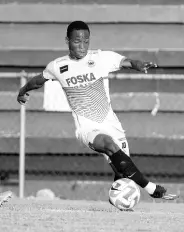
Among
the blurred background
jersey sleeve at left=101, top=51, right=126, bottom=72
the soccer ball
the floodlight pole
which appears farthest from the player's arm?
the blurred background

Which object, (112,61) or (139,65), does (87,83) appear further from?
(139,65)

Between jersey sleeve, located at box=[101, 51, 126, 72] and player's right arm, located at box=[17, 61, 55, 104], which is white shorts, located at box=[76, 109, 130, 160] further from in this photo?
player's right arm, located at box=[17, 61, 55, 104]

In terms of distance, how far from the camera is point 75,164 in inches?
430

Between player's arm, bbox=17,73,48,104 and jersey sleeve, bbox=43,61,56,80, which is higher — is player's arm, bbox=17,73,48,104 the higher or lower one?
the lower one

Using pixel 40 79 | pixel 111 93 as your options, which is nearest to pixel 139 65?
pixel 40 79

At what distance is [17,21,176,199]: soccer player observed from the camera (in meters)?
8.02

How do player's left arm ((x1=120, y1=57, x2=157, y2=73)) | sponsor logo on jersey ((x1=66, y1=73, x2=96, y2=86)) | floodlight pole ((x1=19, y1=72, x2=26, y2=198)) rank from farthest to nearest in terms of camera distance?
floodlight pole ((x1=19, y1=72, x2=26, y2=198)) < sponsor logo on jersey ((x1=66, y1=73, x2=96, y2=86)) < player's left arm ((x1=120, y1=57, x2=157, y2=73))

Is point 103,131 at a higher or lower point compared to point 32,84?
lower

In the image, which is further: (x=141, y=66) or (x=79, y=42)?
(x=79, y=42)

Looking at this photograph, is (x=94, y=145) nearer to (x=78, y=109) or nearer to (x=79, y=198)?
(x=78, y=109)

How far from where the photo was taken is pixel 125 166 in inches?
313

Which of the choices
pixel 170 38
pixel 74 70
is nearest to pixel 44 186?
pixel 170 38

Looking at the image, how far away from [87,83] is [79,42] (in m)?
0.37

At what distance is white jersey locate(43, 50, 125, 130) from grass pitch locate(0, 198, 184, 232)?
2.72 feet
